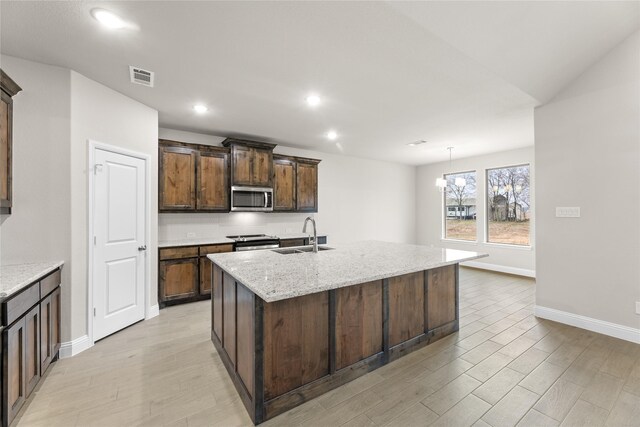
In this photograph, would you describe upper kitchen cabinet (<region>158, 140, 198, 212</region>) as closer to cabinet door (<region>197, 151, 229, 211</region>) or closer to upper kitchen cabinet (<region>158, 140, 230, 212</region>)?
upper kitchen cabinet (<region>158, 140, 230, 212</region>)

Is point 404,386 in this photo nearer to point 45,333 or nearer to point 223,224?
point 45,333

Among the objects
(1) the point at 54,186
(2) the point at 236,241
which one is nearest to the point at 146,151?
(1) the point at 54,186

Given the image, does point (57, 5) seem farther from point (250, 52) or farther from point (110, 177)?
point (110, 177)

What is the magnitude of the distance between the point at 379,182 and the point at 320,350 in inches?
229

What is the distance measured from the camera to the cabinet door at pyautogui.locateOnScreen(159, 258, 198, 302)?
388cm

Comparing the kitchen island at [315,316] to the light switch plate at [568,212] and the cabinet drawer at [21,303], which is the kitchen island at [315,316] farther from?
the light switch plate at [568,212]

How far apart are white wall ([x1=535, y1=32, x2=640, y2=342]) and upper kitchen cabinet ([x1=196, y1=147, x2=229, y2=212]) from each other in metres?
4.46

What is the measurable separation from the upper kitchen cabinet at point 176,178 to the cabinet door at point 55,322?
5.65 feet

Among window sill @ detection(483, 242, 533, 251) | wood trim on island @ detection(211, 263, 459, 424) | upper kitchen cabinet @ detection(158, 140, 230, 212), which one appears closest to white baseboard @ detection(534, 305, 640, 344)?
wood trim on island @ detection(211, 263, 459, 424)

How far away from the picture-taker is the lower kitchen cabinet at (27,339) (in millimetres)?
1667

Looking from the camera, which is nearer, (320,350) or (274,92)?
(320,350)

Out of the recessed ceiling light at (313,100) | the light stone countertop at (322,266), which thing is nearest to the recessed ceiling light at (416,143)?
the recessed ceiling light at (313,100)

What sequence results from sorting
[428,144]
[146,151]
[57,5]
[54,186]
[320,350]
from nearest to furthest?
[57,5], [320,350], [54,186], [146,151], [428,144]

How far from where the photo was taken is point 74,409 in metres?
1.93
